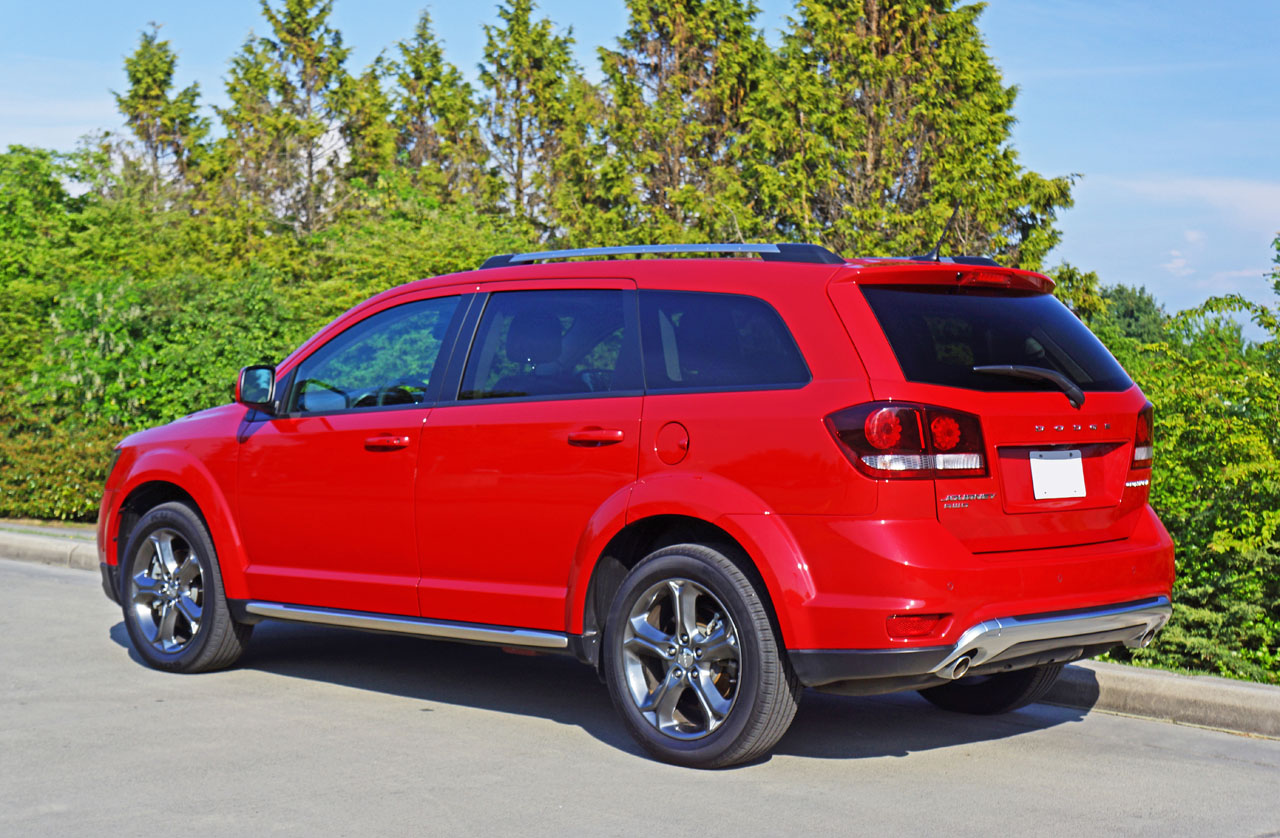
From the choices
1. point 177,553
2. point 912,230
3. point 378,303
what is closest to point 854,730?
point 378,303

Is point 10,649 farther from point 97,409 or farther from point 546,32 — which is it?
point 546,32

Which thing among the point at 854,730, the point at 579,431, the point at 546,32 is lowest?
the point at 854,730

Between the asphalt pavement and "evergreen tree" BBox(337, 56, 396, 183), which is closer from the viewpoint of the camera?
the asphalt pavement

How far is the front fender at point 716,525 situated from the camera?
515cm

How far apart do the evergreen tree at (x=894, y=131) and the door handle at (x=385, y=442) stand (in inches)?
621

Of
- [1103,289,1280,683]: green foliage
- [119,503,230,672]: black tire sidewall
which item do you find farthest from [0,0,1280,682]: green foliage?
[119,503,230,672]: black tire sidewall

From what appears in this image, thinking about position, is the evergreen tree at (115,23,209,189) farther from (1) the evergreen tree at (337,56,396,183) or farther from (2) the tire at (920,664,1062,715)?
(2) the tire at (920,664,1062,715)

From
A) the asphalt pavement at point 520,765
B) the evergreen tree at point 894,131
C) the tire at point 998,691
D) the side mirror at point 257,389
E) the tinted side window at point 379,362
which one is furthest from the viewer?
the evergreen tree at point 894,131

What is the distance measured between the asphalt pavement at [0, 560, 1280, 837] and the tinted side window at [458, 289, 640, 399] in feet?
4.78

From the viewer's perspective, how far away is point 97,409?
16016 mm

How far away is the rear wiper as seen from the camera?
5316 mm

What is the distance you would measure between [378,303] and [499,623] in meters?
1.78

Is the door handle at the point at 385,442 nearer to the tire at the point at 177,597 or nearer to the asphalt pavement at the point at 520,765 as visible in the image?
the asphalt pavement at the point at 520,765

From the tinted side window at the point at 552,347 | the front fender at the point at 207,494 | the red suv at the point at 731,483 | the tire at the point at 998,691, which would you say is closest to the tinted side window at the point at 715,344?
the red suv at the point at 731,483
